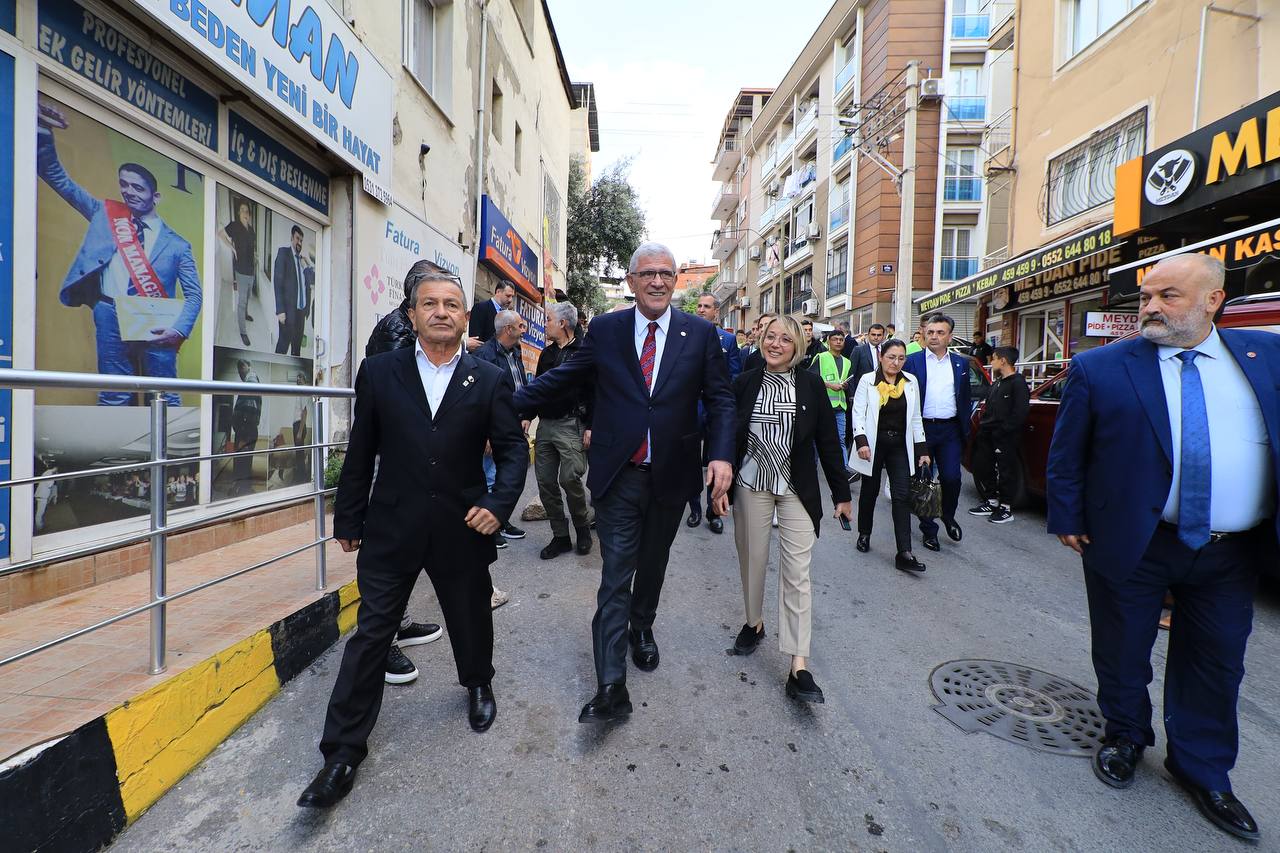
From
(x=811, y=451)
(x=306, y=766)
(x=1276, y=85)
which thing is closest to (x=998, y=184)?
(x=1276, y=85)

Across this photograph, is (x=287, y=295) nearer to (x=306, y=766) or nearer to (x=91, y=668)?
(x=91, y=668)

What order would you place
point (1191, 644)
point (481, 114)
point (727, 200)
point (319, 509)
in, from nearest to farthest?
point (1191, 644) < point (319, 509) < point (481, 114) < point (727, 200)

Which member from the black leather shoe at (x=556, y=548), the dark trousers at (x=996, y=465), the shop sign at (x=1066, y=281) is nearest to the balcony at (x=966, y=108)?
the shop sign at (x=1066, y=281)

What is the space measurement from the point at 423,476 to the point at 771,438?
1740 millimetres

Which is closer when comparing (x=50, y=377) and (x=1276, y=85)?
(x=50, y=377)

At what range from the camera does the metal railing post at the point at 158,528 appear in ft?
A: 8.05

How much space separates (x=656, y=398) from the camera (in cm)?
294

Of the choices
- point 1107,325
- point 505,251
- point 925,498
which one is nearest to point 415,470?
point 925,498

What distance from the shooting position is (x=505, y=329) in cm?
498

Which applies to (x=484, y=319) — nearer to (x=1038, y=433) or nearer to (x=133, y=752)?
(x=133, y=752)

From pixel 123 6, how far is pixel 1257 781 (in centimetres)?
689

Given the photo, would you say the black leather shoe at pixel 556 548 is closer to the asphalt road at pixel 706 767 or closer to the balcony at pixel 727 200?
the asphalt road at pixel 706 767

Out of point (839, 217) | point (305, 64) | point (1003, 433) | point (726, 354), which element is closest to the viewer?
point (305, 64)

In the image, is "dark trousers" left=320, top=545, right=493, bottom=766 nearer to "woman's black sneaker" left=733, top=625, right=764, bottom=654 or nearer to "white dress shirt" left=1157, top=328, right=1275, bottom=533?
"woman's black sneaker" left=733, top=625, right=764, bottom=654
